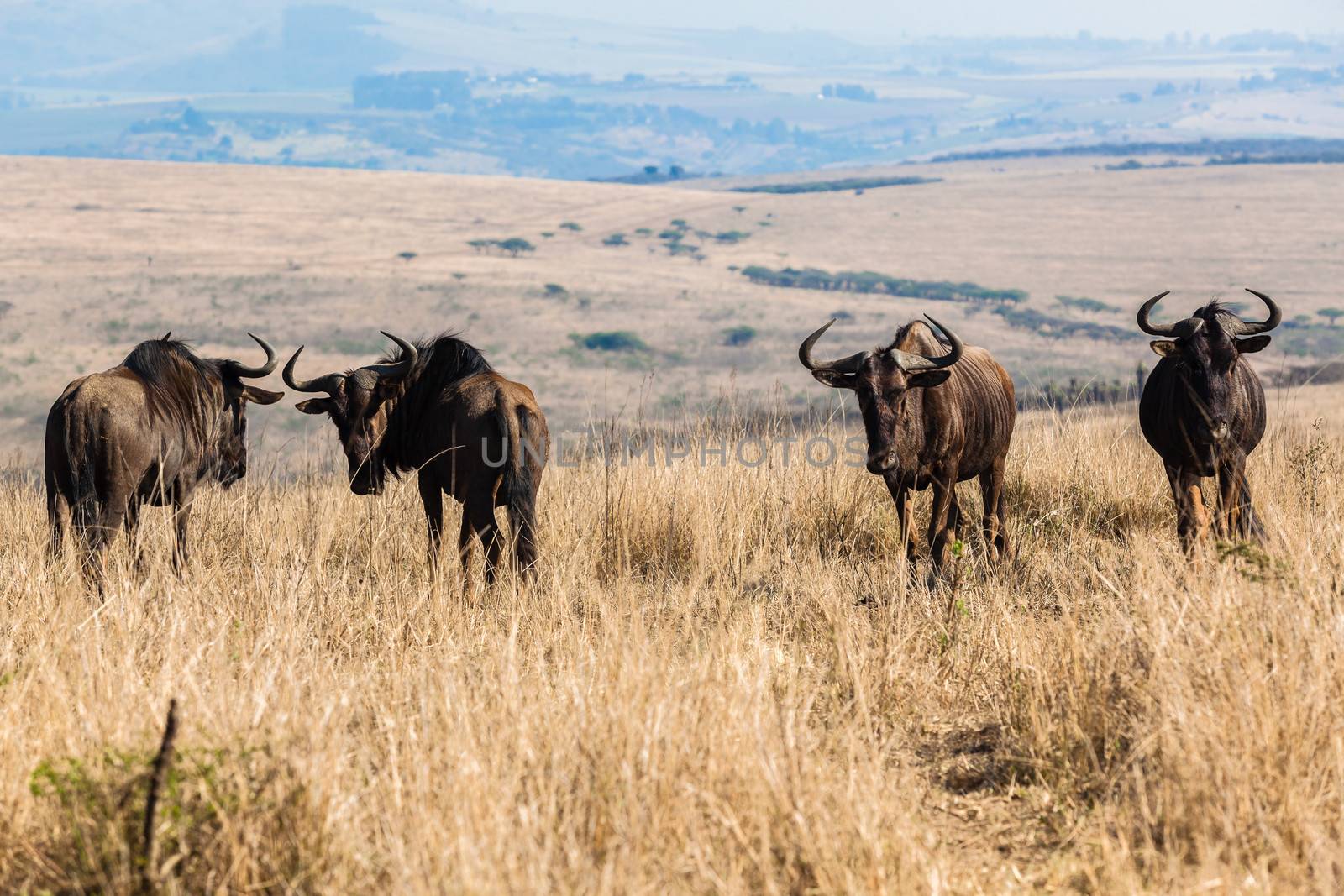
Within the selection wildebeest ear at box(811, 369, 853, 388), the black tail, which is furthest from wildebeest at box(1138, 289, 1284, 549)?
the black tail

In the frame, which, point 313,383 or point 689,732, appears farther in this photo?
point 313,383

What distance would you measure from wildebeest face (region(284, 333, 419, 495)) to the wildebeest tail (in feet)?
2.73

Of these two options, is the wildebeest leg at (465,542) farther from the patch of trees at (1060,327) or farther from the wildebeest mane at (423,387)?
the patch of trees at (1060,327)

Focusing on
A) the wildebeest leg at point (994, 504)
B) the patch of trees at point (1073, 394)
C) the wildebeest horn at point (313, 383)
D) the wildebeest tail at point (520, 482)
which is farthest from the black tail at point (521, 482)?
the patch of trees at point (1073, 394)

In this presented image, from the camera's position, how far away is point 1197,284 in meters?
67.3

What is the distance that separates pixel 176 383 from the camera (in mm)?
7168

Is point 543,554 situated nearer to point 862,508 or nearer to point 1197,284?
point 862,508

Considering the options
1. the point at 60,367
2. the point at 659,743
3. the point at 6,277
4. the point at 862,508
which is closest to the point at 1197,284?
the point at 60,367

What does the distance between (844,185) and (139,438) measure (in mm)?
126749

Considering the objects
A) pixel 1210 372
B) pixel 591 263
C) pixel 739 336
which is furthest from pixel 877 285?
pixel 1210 372

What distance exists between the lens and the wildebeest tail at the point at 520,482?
624 cm

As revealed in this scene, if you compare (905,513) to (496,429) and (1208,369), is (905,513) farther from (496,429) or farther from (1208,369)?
(496,429)

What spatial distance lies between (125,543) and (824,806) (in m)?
4.17

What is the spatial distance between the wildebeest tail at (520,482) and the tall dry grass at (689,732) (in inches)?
9.5
